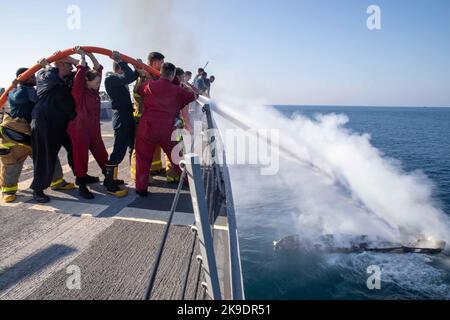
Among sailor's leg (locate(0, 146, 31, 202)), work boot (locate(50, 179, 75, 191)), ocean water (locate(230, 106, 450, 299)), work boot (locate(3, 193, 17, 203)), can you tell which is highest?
sailor's leg (locate(0, 146, 31, 202))

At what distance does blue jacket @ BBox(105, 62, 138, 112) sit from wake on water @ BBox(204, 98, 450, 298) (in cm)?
514

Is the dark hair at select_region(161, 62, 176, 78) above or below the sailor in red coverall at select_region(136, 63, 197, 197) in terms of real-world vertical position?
above

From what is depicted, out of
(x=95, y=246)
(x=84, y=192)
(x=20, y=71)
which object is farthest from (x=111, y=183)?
(x=20, y=71)

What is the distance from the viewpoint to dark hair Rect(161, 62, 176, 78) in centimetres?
425

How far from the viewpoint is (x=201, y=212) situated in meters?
1.62

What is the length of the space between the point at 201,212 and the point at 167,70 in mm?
3141

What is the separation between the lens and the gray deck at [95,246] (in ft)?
8.48

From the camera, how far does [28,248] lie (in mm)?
3207

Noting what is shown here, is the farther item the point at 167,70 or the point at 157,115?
the point at 157,115

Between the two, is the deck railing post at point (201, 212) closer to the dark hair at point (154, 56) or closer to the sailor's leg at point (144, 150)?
the sailor's leg at point (144, 150)

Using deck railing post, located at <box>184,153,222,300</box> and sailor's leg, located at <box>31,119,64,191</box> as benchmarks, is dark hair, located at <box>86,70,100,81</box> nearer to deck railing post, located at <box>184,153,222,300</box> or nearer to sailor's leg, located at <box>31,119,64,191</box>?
sailor's leg, located at <box>31,119,64,191</box>
